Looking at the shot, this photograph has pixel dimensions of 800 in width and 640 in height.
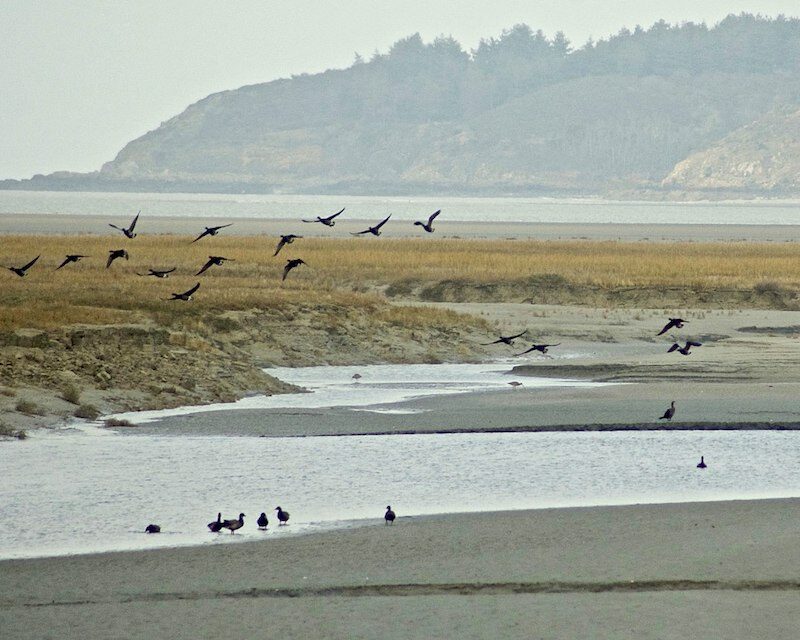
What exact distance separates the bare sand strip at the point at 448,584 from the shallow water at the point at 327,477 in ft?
3.31

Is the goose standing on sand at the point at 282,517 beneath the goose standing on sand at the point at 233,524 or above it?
beneath

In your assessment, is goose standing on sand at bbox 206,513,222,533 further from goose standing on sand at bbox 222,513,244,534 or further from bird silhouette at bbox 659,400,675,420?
bird silhouette at bbox 659,400,675,420

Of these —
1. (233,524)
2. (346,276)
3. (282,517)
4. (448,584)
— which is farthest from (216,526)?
(346,276)

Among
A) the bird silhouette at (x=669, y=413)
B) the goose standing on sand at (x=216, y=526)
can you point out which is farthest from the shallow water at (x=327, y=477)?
the bird silhouette at (x=669, y=413)

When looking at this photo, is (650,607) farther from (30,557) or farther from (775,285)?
(775,285)

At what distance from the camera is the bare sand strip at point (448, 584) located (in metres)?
11.6

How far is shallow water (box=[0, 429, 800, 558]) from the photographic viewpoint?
15.9 m

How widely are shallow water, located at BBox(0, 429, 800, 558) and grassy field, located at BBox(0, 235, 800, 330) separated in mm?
7836

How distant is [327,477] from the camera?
18.6m

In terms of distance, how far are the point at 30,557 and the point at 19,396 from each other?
935 cm

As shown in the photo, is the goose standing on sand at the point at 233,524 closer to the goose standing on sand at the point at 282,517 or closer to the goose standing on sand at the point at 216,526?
the goose standing on sand at the point at 216,526

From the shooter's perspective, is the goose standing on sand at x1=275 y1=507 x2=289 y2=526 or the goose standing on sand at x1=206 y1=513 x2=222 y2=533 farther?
the goose standing on sand at x1=275 y1=507 x2=289 y2=526

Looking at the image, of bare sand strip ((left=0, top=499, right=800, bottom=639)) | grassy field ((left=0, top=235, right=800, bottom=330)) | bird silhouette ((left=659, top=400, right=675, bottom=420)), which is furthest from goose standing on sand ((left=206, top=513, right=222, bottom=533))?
grassy field ((left=0, top=235, right=800, bottom=330))

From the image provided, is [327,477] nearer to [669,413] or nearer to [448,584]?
[448,584]
